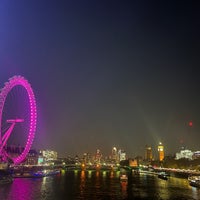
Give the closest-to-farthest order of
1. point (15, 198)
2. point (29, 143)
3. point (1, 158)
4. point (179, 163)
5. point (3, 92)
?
point (15, 198) → point (3, 92) → point (29, 143) → point (1, 158) → point (179, 163)

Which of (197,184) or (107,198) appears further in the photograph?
(197,184)

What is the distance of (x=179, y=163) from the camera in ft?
548

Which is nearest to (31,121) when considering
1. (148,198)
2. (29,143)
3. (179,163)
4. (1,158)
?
(29,143)

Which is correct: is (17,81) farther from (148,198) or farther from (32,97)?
(148,198)

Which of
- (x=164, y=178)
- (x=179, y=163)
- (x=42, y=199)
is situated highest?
(x=179, y=163)

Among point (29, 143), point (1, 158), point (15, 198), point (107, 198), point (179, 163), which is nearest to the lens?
point (15, 198)

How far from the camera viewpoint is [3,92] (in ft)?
242

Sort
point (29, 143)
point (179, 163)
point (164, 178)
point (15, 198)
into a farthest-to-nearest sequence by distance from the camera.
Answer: point (179, 163) < point (164, 178) < point (29, 143) < point (15, 198)

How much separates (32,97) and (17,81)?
17.8 ft

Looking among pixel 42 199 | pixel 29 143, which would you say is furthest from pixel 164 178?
pixel 42 199

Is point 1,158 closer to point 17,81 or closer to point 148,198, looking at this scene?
point 17,81

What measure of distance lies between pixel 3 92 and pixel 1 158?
26078mm

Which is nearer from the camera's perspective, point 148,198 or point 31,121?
point 148,198

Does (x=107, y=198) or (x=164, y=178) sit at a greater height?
(x=164, y=178)
